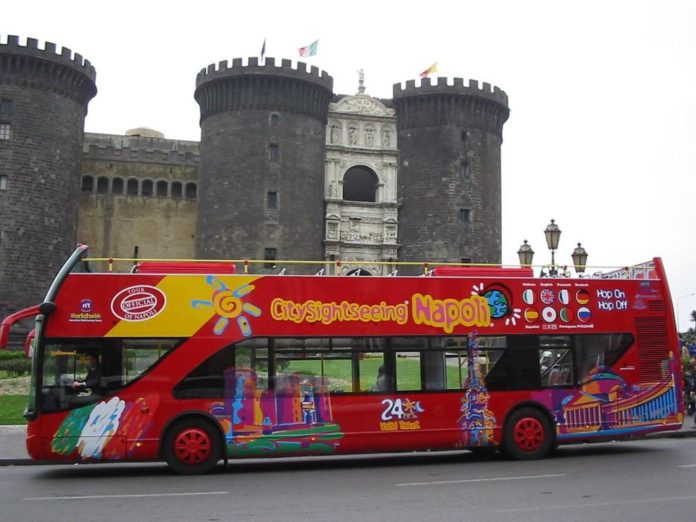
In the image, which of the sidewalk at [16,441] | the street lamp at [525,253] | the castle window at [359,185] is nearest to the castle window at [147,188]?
the castle window at [359,185]

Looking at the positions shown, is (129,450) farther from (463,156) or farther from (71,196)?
(463,156)

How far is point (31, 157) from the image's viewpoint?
39750 millimetres

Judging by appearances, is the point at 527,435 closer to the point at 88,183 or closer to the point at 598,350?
the point at 598,350

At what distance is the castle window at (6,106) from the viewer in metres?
39.7

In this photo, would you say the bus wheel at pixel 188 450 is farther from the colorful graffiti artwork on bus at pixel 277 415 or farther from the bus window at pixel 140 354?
the bus window at pixel 140 354

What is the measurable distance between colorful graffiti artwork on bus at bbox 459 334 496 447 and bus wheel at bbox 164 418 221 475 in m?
4.10

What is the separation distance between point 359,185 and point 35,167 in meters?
18.1

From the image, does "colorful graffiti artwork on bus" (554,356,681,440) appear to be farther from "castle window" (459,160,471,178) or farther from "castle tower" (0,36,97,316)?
"castle tower" (0,36,97,316)

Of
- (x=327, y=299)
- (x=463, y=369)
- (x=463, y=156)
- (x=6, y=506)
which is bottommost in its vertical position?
(x=6, y=506)

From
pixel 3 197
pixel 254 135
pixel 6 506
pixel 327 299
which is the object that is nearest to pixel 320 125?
pixel 254 135

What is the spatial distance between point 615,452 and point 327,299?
604cm

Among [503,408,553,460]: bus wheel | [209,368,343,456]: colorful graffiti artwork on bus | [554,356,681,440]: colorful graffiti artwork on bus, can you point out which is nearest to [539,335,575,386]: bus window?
[554,356,681,440]: colorful graffiti artwork on bus

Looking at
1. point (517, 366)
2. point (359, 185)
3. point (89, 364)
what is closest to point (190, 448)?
point (89, 364)

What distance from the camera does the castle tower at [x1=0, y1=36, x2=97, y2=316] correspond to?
38.7 m
